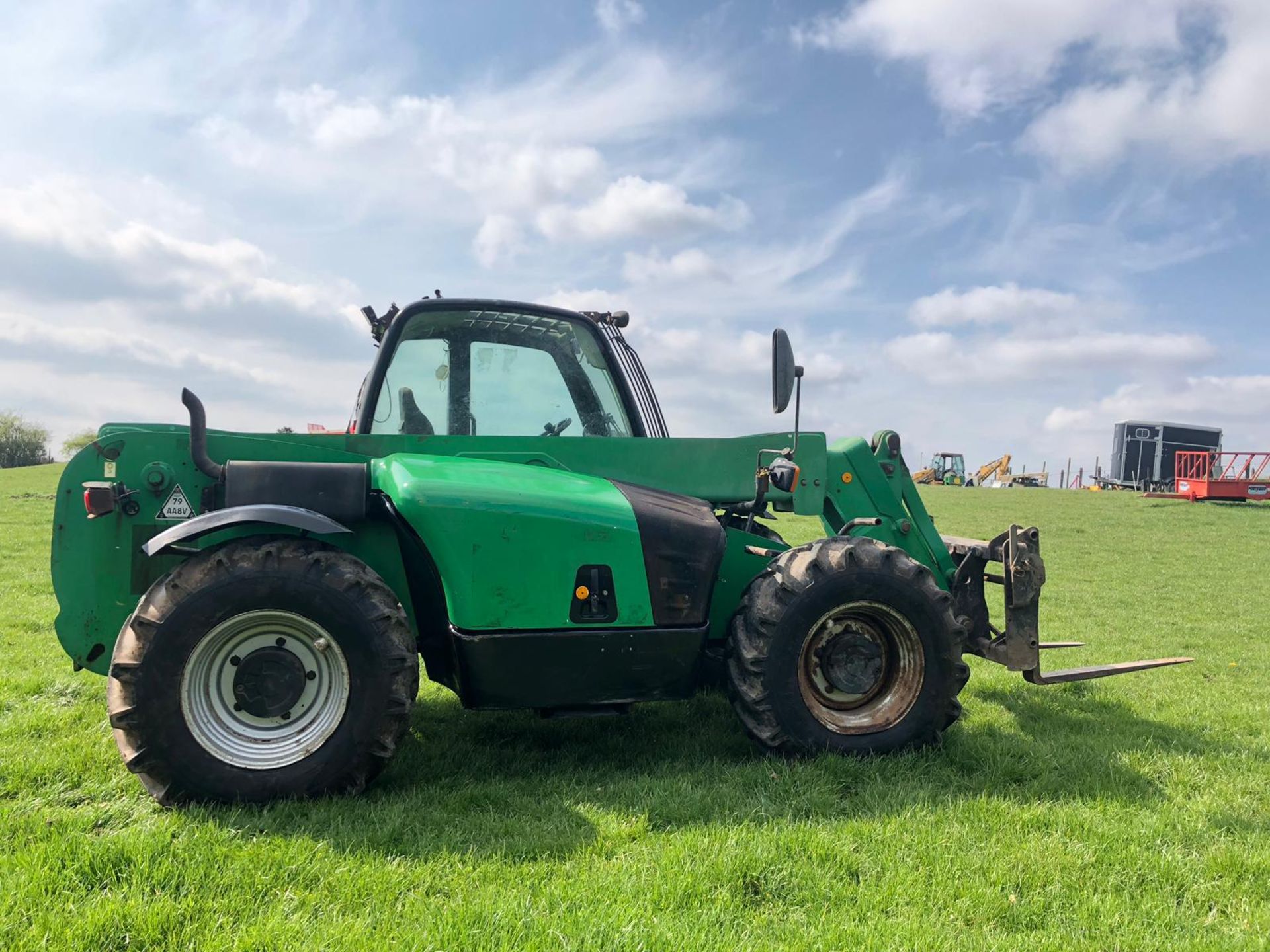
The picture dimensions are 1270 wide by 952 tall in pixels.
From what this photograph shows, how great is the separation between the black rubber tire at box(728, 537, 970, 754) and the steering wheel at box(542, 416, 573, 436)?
1.50 metres

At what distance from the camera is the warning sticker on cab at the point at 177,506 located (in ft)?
14.2

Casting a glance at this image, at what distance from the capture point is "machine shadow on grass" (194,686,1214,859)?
3.55 meters

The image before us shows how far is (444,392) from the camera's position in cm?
522

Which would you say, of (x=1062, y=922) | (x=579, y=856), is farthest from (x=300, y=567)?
(x=1062, y=922)

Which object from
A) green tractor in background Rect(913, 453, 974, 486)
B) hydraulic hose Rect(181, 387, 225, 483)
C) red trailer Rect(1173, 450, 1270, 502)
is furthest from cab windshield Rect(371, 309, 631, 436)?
green tractor in background Rect(913, 453, 974, 486)

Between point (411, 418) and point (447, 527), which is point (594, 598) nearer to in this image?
point (447, 527)

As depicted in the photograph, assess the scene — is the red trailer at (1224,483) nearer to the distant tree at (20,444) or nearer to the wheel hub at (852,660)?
the wheel hub at (852,660)

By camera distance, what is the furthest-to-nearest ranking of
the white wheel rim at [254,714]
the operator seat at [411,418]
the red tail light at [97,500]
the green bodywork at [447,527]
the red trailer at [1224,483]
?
1. the red trailer at [1224,483]
2. the operator seat at [411,418]
3. the red tail light at [97,500]
4. the green bodywork at [447,527]
5. the white wheel rim at [254,714]

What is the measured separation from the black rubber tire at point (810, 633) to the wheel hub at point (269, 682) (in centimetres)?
203

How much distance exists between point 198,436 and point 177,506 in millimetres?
397

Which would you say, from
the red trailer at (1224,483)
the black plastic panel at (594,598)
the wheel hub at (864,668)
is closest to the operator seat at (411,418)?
the black plastic panel at (594,598)

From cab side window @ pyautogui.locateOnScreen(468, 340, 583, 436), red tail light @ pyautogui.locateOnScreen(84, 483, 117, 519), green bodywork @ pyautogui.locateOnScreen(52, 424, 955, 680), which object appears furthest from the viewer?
cab side window @ pyautogui.locateOnScreen(468, 340, 583, 436)

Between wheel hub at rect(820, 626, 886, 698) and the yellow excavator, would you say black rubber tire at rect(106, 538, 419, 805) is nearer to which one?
wheel hub at rect(820, 626, 886, 698)

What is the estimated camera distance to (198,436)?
421 cm
